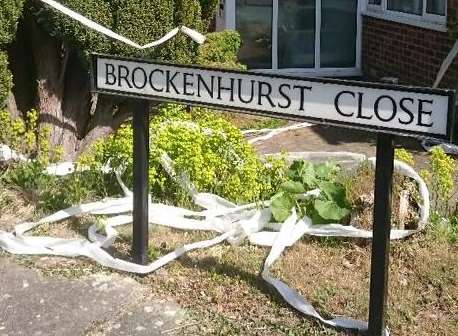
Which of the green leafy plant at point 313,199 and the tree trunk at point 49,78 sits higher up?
the tree trunk at point 49,78

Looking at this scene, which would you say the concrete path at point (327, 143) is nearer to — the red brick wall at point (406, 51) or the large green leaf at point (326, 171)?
the red brick wall at point (406, 51)

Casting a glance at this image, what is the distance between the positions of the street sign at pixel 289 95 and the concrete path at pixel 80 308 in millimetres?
993

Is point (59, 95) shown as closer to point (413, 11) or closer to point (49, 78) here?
point (49, 78)

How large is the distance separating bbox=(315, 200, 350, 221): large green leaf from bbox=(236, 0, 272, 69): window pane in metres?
6.95

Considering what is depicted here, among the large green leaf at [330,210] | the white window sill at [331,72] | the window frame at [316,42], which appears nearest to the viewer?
the large green leaf at [330,210]

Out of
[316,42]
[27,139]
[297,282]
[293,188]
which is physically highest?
[316,42]

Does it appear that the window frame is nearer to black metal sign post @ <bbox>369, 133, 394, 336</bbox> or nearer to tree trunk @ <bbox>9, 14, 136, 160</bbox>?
tree trunk @ <bbox>9, 14, 136, 160</bbox>

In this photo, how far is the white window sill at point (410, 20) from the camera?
949 cm

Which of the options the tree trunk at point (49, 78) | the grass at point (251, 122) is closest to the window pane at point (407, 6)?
the grass at point (251, 122)

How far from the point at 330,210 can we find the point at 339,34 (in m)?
7.58

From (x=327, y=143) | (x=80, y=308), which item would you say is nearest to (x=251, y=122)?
(x=327, y=143)

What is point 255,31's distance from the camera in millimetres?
11461

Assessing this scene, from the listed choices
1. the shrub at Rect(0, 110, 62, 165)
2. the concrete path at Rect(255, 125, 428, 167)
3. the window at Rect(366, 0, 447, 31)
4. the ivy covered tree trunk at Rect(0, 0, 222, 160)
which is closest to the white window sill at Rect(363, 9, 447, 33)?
the window at Rect(366, 0, 447, 31)

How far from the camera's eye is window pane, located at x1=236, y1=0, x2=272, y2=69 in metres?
11.3
